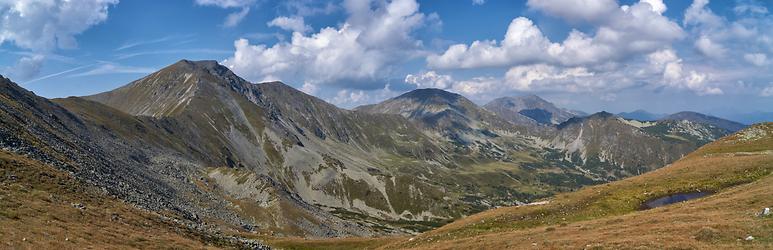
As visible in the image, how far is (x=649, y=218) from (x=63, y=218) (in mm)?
50570

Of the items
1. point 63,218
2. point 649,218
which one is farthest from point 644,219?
point 63,218

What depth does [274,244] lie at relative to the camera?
83750 millimetres

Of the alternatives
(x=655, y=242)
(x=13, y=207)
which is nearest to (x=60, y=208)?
(x=13, y=207)

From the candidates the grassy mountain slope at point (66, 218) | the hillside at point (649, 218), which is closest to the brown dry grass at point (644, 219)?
the hillside at point (649, 218)

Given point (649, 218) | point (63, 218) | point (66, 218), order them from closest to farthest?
point (649, 218) → point (63, 218) → point (66, 218)

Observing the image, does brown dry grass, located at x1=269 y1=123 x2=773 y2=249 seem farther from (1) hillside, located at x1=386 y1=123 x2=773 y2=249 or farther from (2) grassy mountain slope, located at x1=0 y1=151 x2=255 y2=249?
(2) grassy mountain slope, located at x1=0 y1=151 x2=255 y2=249

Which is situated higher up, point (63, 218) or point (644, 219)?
point (63, 218)

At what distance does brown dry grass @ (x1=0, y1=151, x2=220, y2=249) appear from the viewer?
3456 centimetres

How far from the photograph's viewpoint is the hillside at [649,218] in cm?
3116

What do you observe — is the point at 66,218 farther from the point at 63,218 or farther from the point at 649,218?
the point at 649,218

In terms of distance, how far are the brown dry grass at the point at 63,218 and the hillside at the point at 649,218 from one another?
27023 mm

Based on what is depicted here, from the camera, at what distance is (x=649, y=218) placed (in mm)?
42094

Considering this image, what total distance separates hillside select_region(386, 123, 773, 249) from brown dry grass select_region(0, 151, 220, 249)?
27.0 m

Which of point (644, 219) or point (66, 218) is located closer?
point (644, 219)
